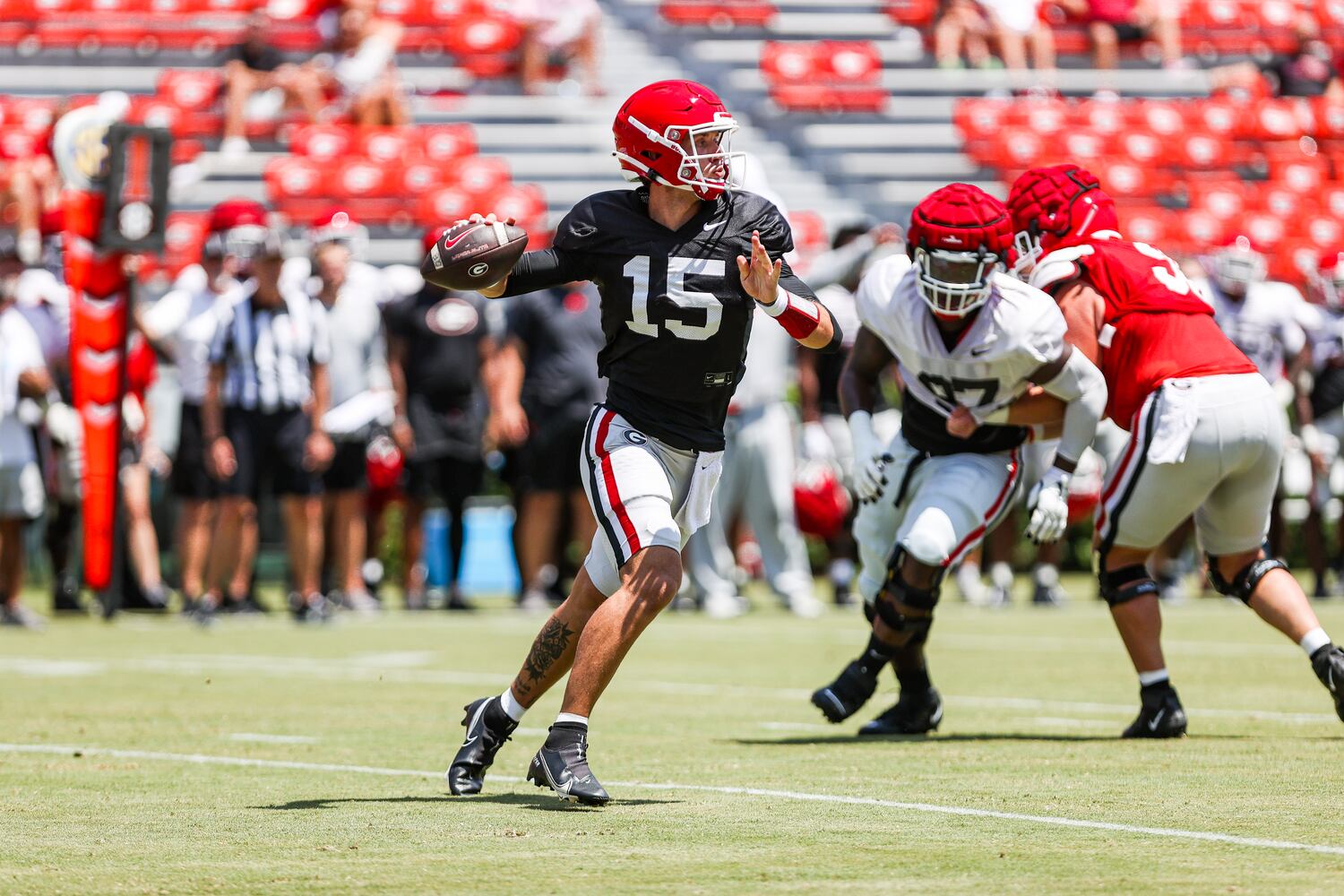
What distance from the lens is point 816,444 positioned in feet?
45.7

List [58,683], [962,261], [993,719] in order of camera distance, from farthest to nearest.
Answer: [58,683], [993,719], [962,261]

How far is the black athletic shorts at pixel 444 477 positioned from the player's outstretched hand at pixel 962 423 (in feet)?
24.2

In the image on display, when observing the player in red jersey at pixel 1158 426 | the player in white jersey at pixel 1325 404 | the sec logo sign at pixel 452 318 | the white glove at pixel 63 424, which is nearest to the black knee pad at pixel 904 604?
the player in red jersey at pixel 1158 426

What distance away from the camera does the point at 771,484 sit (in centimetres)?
1336

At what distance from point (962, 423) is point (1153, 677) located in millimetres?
1059

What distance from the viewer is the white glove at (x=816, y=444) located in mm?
13859

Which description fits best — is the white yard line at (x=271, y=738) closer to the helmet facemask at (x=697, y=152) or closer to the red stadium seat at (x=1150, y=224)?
the helmet facemask at (x=697, y=152)

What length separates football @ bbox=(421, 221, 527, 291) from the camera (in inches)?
213

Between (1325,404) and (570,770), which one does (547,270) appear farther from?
(1325,404)

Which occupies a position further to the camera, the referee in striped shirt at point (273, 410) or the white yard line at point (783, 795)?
the referee in striped shirt at point (273, 410)

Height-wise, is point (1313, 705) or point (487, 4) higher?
point (1313, 705)

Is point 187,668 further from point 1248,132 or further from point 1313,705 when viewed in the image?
point 1248,132

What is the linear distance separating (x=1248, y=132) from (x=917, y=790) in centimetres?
1926

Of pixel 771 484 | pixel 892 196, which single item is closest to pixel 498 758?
pixel 771 484
